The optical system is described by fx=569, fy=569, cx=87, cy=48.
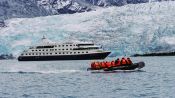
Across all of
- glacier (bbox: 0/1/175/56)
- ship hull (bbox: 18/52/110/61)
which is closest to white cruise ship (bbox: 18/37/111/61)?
ship hull (bbox: 18/52/110/61)

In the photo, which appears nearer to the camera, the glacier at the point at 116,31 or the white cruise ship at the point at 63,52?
the glacier at the point at 116,31

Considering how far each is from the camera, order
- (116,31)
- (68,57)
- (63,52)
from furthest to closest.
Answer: (63,52), (116,31), (68,57)

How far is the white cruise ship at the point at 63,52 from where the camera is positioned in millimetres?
128750

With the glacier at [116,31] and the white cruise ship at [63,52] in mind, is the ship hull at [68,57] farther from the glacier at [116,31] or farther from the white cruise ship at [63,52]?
the glacier at [116,31]

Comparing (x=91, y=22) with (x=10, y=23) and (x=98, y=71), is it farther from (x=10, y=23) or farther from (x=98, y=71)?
(x=98, y=71)

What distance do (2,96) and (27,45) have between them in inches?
3823

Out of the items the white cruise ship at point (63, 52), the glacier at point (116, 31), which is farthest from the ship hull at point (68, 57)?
the glacier at point (116, 31)

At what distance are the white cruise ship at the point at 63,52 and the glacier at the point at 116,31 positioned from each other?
2095 mm

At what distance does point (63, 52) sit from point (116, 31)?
13.2 m

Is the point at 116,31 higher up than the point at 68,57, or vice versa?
the point at 116,31

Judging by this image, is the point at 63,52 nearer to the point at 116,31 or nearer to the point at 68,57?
the point at 68,57

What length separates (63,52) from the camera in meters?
132

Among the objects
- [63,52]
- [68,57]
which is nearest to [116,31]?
[68,57]

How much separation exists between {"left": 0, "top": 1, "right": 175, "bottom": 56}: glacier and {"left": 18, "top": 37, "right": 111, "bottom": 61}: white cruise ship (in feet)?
6.87
